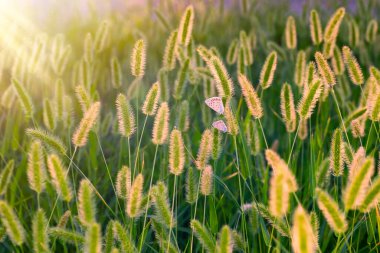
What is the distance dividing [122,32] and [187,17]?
2.89 metres

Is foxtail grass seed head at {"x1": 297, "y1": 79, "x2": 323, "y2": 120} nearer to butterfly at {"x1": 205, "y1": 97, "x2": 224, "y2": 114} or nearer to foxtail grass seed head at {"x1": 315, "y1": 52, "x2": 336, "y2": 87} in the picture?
foxtail grass seed head at {"x1": 315, "y1": 52, "x2": 336, "y2": 87}

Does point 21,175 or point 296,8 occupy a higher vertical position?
point 296,8

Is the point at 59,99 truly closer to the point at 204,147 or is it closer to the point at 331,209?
the point at 204,147

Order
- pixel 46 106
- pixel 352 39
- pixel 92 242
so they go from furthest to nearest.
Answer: pixel 352 39
pixel 46 106
pixel 92 242

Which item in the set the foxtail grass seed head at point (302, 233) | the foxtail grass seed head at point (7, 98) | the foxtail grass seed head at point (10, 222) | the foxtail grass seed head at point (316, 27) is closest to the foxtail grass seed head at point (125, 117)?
the foxtail grass seed head at point (10, 222)

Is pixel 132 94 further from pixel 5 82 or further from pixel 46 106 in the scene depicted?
pixel 5 82

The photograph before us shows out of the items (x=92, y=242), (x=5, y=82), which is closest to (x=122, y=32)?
(x=5, y=82)

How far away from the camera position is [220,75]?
76.7 inches

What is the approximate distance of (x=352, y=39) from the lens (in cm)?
322

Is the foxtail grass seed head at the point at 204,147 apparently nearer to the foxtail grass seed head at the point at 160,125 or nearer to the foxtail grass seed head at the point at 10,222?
the foxtail grass seed head at the point at 160,125

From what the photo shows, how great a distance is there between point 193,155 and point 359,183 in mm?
1538

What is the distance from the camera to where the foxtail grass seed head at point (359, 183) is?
1.29 metres

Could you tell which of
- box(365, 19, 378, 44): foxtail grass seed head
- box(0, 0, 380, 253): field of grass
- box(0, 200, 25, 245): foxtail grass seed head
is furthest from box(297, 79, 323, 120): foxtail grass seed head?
box(365, 19, 378, 44): foxtail grass seed head

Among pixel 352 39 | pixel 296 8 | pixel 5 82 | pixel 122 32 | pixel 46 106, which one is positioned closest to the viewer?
pixel 46 106
